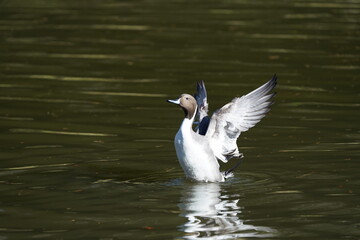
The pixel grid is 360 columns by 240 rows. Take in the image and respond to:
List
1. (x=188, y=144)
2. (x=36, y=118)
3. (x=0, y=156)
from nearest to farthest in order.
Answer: (x=188, y=144) < (x=0, y=156) < (x=36, y=118)

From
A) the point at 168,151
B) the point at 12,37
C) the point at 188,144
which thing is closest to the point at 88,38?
the point at 12,37

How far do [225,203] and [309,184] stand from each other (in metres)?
1.21

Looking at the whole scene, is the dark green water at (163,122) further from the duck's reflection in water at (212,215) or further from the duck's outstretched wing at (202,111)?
the duck's outstretched wing at (202,111)

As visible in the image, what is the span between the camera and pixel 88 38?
71.5 ft

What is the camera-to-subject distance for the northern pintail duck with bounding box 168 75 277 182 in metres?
10.6

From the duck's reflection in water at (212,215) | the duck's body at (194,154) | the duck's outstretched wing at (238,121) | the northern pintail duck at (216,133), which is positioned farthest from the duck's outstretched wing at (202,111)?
the duck's reflection in water at (212,215)

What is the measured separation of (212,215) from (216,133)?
1.72m

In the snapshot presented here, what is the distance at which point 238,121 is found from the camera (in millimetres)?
10914

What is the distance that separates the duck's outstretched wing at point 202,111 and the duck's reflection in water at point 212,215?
780mm

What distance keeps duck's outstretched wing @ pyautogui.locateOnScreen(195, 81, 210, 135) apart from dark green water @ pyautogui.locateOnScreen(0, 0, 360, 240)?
22.8 inches

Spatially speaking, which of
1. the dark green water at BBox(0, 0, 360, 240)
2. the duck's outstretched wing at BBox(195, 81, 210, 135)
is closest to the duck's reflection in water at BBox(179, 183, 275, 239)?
the dark green water at BBox(0, 0, 360, 240)

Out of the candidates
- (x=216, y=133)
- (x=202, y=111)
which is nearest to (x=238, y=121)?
(x=216, y=133)

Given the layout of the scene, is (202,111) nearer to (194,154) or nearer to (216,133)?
(216,133)

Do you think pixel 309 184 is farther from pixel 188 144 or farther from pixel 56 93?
pixel 56 93
